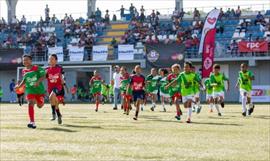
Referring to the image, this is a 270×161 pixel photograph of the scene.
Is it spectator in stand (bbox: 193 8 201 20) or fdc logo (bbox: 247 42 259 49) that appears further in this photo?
spectator in stand (bbox: 193 8 201 20)

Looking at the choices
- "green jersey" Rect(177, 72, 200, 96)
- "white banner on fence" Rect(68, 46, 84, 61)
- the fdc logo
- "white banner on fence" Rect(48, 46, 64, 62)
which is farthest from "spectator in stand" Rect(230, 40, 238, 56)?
"green jersey" Rect(177, 72, 200, 96)

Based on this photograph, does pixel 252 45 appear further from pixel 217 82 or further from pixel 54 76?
pixel 54 76

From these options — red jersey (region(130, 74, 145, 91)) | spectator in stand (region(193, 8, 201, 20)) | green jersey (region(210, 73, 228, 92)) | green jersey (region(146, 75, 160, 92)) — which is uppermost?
spectator in stand (region(193, 8, 201, 20))

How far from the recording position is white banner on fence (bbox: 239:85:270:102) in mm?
43375

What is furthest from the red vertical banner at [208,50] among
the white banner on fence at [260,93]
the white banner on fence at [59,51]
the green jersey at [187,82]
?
the green jersey at [187,82]

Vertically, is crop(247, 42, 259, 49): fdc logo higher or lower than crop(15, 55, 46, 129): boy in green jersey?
higher

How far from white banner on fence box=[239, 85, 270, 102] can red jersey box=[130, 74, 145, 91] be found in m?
23.4

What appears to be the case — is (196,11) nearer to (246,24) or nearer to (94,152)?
(246,24)

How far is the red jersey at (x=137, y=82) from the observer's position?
2128 centimetres

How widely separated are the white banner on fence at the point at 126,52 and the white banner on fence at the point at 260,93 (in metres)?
10.6

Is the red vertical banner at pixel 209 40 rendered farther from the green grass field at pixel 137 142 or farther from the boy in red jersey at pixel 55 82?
the boy in red jersey at pixel 55 82

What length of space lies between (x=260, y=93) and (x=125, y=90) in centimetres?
1917

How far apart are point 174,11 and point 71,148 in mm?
42012

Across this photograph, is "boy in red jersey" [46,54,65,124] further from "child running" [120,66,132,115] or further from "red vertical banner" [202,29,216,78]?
"red vertical banner" [202,29,216,78]
